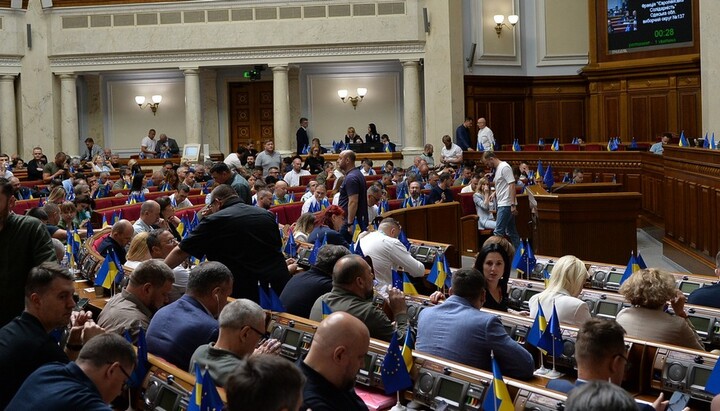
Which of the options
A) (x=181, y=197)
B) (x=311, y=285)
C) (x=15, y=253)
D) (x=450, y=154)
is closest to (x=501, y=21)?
(x=450, y=154)

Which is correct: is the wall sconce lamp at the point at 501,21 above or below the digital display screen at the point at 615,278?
above

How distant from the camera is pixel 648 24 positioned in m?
19.7

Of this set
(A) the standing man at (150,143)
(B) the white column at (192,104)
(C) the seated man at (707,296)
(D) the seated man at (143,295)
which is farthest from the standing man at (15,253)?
(A) the standing man at (150,143)

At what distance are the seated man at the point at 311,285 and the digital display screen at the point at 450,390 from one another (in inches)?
72.0

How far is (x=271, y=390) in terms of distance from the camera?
99.3 inches

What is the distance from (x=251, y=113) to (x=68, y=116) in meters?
4.61

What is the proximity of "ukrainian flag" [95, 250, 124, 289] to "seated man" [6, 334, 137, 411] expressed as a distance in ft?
11.2

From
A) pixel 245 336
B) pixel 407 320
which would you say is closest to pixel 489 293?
pixel 407 320

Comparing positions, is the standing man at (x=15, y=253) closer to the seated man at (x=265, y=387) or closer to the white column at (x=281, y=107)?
the seated man at (x=265, y=387)

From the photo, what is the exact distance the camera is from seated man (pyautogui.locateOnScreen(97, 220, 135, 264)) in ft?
24.7

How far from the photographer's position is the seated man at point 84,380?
3.21 m

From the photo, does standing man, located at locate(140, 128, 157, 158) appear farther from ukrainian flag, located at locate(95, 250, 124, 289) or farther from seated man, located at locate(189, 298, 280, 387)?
seated man, located at locate(189, 298, 280, 387)

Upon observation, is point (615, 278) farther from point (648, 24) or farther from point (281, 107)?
point (281, 107)

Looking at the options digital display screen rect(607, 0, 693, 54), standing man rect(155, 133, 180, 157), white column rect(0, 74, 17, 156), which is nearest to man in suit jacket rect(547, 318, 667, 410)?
digital display screen rect(607, 0, 693, 54)
